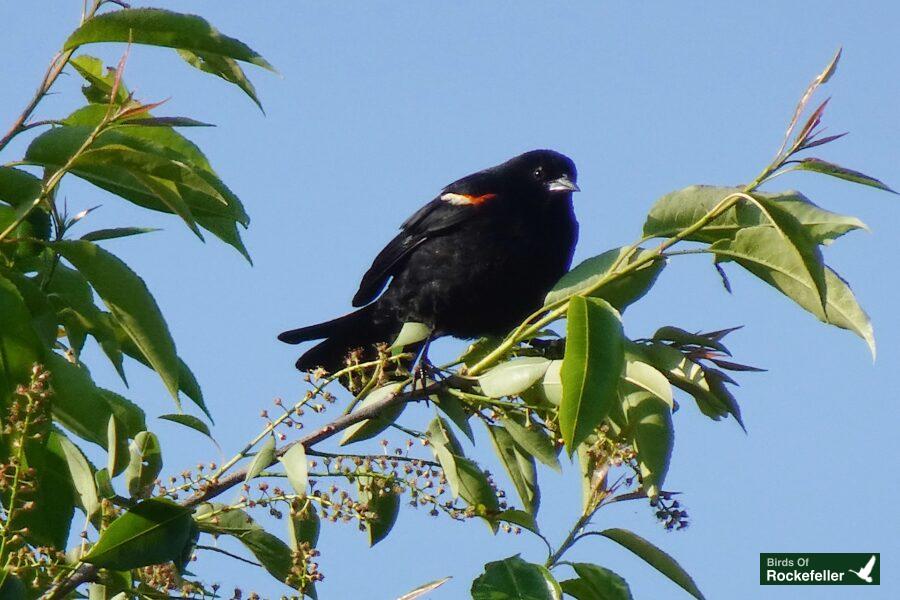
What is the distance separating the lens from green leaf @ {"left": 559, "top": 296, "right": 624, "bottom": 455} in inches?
56.7

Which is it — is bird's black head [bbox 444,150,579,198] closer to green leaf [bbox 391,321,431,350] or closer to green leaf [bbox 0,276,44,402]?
green leaf [bbox 391,321,431,350]

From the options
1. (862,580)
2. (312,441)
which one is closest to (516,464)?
(312,441)

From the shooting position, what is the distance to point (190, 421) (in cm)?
175

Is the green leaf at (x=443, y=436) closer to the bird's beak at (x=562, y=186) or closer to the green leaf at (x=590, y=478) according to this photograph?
the green leaf at (x=590, y=478)

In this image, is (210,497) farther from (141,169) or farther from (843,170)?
(843,170)

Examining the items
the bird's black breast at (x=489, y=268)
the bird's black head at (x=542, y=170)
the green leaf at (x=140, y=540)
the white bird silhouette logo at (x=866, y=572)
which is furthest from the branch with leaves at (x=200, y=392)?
the bird's black head at (x=542, y=170)

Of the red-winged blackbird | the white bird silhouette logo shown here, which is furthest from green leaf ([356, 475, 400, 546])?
the red-winged blackbird

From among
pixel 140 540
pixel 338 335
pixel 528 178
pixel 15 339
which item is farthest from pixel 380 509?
pixel 528 178

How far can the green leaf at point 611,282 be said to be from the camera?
1704 millimetres

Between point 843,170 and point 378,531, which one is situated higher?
point 843,170

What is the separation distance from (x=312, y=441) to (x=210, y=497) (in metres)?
0.19

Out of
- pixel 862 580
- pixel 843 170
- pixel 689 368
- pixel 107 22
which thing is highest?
pixel 107 22

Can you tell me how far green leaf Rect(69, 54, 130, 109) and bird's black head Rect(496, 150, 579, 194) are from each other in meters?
2.28

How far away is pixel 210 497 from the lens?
1656mm
